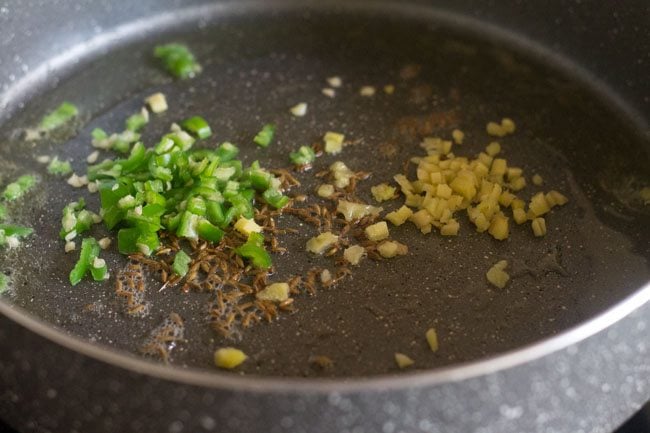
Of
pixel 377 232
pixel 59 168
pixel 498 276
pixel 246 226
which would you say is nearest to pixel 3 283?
pixel 59 168

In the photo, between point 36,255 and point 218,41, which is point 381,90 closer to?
point 218,41

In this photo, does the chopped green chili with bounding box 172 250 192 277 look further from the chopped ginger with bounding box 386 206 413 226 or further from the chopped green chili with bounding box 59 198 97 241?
the chopped ginger with bounding box 386 206 413 226

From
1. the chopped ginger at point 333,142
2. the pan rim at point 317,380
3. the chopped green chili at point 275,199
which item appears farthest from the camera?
the chopped ginger at point 333,142

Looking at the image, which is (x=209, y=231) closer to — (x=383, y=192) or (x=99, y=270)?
(x=99, y=270)

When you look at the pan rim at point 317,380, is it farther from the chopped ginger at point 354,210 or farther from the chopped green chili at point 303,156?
the chopped green chili at point 303,156

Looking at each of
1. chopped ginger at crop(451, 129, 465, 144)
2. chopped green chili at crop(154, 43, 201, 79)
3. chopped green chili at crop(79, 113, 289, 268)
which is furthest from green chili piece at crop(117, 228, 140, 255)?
chopped ginger at crop(451, 129, 465, 144)

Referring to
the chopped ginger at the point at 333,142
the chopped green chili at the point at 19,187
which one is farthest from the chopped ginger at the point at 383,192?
the chopped green chili at the point at 19,187

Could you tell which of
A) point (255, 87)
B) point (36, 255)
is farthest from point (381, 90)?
point (36, 255)
